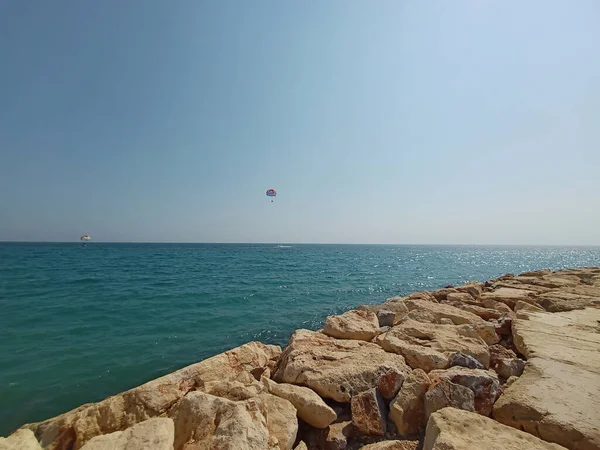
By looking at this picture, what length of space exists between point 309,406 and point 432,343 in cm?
261

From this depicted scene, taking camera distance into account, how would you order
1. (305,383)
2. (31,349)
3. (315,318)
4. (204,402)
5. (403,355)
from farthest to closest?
(315,318), (31,349), (403,355), (305,383), (204,402)

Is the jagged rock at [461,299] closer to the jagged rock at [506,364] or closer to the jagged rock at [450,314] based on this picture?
the jagged rock at [450,314]

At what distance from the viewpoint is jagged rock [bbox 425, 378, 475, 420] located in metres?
2.65

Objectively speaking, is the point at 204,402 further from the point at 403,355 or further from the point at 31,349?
the point at 31,349

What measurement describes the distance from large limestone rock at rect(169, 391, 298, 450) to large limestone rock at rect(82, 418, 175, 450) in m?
0.18

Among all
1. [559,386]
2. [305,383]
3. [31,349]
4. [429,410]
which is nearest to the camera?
[429,410]

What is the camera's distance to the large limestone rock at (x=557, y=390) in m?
2.33

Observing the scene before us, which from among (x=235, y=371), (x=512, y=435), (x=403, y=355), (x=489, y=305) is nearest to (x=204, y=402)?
(x=235, y=371)

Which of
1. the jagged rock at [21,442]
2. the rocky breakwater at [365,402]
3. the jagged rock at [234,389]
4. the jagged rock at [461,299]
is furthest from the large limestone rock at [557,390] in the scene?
the jagged rock at [21,442]

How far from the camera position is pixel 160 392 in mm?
3035

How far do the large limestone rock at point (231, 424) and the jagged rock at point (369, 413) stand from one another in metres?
0.67

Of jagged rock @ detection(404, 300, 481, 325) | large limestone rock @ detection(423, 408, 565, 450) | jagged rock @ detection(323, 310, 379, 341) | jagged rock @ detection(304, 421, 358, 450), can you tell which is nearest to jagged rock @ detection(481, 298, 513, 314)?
jagged rock @ detection(404, 300, 481, 325)

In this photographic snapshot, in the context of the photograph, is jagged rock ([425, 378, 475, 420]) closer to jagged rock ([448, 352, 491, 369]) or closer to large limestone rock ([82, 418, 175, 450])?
jagged rock ([448, 352, 491, 369])

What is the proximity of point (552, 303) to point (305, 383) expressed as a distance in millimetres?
7072
